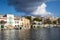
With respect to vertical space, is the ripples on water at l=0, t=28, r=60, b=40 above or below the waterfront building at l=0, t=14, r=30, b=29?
below

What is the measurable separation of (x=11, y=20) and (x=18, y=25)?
394cm

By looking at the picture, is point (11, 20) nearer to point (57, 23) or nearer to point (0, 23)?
point (0, 23)

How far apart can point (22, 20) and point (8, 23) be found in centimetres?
1008

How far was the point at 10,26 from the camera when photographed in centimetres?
8275

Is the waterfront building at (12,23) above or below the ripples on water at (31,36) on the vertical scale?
above

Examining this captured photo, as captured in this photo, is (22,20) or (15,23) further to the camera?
(22,20)

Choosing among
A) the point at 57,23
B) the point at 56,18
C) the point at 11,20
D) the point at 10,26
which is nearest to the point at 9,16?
the point at 11,20

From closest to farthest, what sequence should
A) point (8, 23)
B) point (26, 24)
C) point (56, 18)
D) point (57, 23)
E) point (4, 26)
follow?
point (4, 26) → point (8, 23) → point (26, 24) → point (57, 23) → point (56, 18)

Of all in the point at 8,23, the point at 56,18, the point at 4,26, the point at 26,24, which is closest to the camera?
the point at 4,26

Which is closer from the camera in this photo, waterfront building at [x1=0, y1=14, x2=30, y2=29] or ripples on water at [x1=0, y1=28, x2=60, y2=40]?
ripples on water at [x1=0, y1=28, x2=60, y2=40]

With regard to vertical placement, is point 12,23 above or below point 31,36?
above

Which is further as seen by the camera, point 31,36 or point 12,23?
point 12,23

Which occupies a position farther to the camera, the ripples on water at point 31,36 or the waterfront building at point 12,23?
the waterfront building at point 12,23

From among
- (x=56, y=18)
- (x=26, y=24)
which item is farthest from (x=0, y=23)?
(x=56, y=18)
